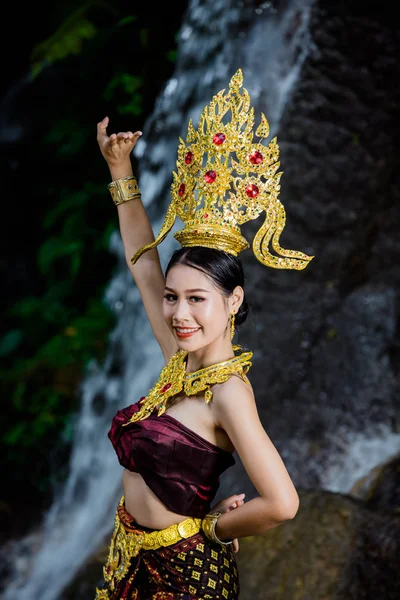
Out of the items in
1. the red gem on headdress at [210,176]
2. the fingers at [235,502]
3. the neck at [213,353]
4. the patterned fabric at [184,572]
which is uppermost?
the red gem on headdress at [210,176]

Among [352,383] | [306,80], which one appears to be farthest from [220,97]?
[352,383]

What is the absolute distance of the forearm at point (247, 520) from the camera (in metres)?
1.77

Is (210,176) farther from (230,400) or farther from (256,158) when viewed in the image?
(230,400)

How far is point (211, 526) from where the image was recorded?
6.18 ft

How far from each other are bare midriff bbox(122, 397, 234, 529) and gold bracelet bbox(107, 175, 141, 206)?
660mm

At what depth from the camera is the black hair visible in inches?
74.3

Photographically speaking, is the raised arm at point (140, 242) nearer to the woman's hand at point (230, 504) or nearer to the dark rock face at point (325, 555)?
the woman's hand at point (230, 504)

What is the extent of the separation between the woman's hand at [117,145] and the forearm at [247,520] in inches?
42.3

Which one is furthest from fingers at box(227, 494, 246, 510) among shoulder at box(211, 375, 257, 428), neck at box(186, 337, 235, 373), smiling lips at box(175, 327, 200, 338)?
smiling lips at box(175, 327, 200, 338)

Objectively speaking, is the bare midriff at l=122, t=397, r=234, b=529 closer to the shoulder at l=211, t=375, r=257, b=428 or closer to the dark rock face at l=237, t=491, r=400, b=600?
the shoulder at l=211, t=375, r=257, b=428

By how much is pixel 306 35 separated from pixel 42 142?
104 inches

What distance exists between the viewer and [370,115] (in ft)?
13.1

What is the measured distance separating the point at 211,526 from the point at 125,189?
102 cm

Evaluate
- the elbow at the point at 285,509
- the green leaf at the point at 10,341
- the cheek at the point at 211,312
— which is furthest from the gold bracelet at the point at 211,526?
the green leaf at the point at 10,341
